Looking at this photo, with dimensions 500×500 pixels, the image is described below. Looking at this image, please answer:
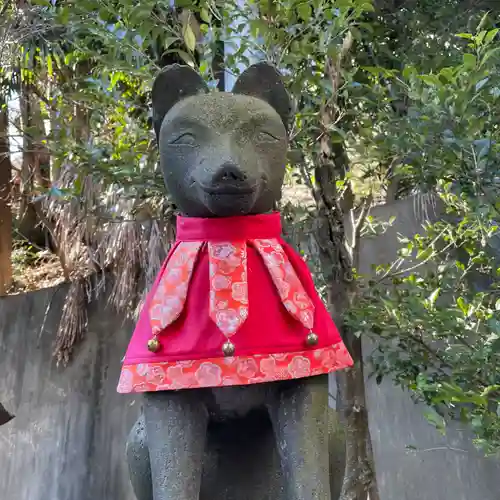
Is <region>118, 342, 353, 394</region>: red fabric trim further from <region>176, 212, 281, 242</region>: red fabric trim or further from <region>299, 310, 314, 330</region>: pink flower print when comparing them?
<region>176, 212, 281, 242</region>: red fabric trim

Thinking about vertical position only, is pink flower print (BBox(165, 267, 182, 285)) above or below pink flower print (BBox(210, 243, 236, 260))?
below

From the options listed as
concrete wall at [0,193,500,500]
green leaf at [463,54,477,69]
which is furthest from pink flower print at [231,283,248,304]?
concrete wall at [0,193,500,500]

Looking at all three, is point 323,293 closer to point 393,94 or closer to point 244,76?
point 393,94

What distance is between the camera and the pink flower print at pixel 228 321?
83 cm

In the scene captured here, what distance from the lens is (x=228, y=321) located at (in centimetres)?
83

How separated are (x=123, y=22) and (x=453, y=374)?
3.32 feet

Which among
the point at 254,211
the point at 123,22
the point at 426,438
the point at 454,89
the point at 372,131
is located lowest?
the point at 426,438

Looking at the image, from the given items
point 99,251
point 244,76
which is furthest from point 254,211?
point 99,251

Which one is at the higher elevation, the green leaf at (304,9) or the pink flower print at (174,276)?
the green leaf at (304,9)

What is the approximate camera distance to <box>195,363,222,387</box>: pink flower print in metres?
0.82

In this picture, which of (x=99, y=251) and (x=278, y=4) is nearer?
(x=278, y=4)

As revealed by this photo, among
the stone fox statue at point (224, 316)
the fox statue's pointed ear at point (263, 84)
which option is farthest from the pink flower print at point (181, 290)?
the fox statue's pointed ear at point (263, 84)

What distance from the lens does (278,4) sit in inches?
48.0

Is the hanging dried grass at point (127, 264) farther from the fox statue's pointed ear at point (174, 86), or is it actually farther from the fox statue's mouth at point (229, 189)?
the fox statue's mouth at point (229, 189)
